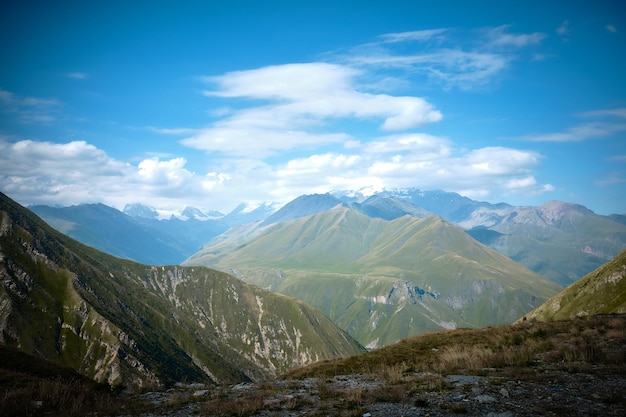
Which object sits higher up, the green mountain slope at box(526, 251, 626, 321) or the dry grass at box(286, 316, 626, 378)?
the dry grass at box(286, 316, 626, 378)

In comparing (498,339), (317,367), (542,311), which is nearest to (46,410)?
(317,367)

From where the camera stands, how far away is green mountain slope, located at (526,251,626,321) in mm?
96625

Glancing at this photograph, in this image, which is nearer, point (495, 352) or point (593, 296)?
point (495, 352)

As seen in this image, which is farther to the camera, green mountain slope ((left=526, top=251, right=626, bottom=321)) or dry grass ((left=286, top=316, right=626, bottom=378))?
green mountain slope ((left=526, top=251, right=626, bottom=321))

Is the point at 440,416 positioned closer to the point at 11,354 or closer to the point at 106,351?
the point at 11,354

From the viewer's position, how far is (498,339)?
28312 mm

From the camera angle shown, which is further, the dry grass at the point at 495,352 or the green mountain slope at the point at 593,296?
the green mountain slope at the point at 593,296

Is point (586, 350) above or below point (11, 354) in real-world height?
above

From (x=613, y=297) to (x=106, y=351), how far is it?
22130cm

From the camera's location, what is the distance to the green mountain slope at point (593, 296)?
317ft

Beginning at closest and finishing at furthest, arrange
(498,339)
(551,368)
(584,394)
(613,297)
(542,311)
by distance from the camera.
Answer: (584,394), (551,368), (498,339), (613,297), (542,311)

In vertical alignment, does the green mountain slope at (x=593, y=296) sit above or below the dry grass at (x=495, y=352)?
below

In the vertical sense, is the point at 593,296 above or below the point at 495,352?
below

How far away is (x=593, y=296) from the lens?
342 ft
